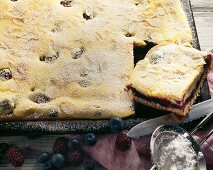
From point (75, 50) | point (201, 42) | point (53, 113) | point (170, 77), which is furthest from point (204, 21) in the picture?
point (53, 113)

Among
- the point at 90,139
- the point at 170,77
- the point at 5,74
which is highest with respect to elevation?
the point at 170,77

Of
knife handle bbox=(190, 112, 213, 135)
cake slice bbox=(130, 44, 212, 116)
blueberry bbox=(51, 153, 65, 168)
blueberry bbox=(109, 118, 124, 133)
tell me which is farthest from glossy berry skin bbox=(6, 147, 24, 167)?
knife handle bbox=(190, 112, 213, 135)

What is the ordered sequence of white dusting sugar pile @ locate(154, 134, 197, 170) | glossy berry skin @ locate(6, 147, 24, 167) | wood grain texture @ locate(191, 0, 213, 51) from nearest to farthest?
1. white dusting sugar pile @ locate(154, 134, 197, 170)
2. glossy berry skin @ locate(6, 147, 24, 167)
3. wood grain texture @ locate(191, 0, 213, 51)

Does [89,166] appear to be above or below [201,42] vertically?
below

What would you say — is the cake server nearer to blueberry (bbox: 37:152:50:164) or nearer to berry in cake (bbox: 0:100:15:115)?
blueberry (bbox: 37:152:50:164)

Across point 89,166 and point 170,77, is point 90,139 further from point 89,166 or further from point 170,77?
point 170,77

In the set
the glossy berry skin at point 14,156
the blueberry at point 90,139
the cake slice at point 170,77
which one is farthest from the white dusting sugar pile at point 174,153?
the glossy berry skin at point 14,156
